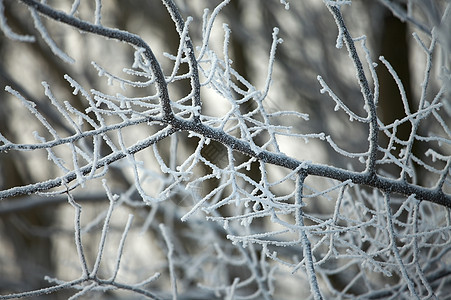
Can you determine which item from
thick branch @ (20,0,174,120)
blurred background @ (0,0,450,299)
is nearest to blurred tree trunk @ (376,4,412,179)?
blurred background @ (0,0,450,299)

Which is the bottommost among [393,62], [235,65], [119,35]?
[119,35]

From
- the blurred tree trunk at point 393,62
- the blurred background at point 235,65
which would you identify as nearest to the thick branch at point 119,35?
the blurred background at point 235,65

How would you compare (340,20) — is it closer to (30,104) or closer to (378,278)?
(30,104)

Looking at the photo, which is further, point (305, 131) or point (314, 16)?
point (314, 16)

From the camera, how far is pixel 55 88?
660 centimetres

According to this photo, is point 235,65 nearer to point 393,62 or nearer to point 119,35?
point 393,62

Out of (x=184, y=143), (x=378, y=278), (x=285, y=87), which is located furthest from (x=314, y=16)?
(x=378, y=278)

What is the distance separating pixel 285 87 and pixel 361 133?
4.35 feet

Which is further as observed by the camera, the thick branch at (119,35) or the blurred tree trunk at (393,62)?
the blurred tree trunk at (393,62)

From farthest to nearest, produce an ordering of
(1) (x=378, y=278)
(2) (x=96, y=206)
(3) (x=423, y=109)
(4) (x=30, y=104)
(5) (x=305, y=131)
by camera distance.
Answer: (2) (x=96, y=206) → (5) (x=305, y=131) → (1) (x=378, y=278) → (3) (x=423, y=109) → (4) (x=30, y=104)

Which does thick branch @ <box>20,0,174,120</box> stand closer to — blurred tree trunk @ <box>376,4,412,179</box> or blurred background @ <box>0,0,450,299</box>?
blurred background @ <box>0,0,450,299</box>

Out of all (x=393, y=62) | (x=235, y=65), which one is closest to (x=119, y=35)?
(x=393, y=62)

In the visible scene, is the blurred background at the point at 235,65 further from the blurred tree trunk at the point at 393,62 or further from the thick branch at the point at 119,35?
the thick branch at the point at 119,35

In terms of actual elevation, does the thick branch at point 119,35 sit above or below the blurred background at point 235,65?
below
